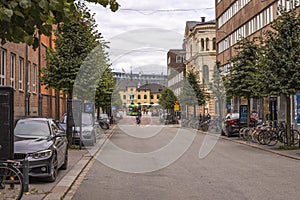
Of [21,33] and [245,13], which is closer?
[21,33]

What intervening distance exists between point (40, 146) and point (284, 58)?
12914mm

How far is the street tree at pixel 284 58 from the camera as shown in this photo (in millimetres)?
22016

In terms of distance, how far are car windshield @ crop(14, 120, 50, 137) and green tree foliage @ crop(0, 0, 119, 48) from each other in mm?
6884

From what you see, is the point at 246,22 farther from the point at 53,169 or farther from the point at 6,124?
the point at 6,124

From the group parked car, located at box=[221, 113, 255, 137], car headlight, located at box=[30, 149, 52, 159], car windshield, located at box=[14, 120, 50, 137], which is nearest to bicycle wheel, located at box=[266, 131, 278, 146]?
parked car, located at box=[221, 113, 255, 137]

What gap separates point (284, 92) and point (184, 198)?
12.8 metres

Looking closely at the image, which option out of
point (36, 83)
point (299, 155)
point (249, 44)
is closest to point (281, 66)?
point (299, 155)

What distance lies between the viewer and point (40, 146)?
40.8ft

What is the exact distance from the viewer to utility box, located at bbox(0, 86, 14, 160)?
992 cm

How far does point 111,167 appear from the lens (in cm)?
1652

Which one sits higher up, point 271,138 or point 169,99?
point 169,99

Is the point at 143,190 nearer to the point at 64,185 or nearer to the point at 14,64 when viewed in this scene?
the point at 64,185

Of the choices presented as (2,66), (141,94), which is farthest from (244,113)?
(141,94)

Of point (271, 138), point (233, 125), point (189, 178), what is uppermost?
point (233, 125)
